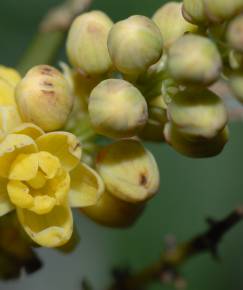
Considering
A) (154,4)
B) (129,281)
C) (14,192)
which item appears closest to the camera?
(14,192)

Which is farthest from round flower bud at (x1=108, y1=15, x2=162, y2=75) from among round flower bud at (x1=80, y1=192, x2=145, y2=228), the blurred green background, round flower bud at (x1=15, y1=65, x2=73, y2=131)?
Answer: the blurred green background

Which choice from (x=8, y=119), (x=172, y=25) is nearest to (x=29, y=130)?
(x=8, y=119)

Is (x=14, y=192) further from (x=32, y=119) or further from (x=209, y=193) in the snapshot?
(x=209, y=193)

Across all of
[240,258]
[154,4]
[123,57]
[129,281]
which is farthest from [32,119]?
[240,258]

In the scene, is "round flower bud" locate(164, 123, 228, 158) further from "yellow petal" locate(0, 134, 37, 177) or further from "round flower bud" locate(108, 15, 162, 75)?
"yellow petal" locate(0, 134, 37, 177)

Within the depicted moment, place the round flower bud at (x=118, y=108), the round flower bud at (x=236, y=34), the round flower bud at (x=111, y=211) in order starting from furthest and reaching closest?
the round flower bud at (x=111, y=211) < the round flower bud at (x=118, y=108) < the round flower bud at (x=236, y=34)

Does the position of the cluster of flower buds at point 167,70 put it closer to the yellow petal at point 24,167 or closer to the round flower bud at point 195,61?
the round flower bud at point 195,61

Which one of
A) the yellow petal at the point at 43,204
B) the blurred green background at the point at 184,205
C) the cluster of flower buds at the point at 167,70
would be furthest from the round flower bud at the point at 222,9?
the blurred green background at the point at 184,205
